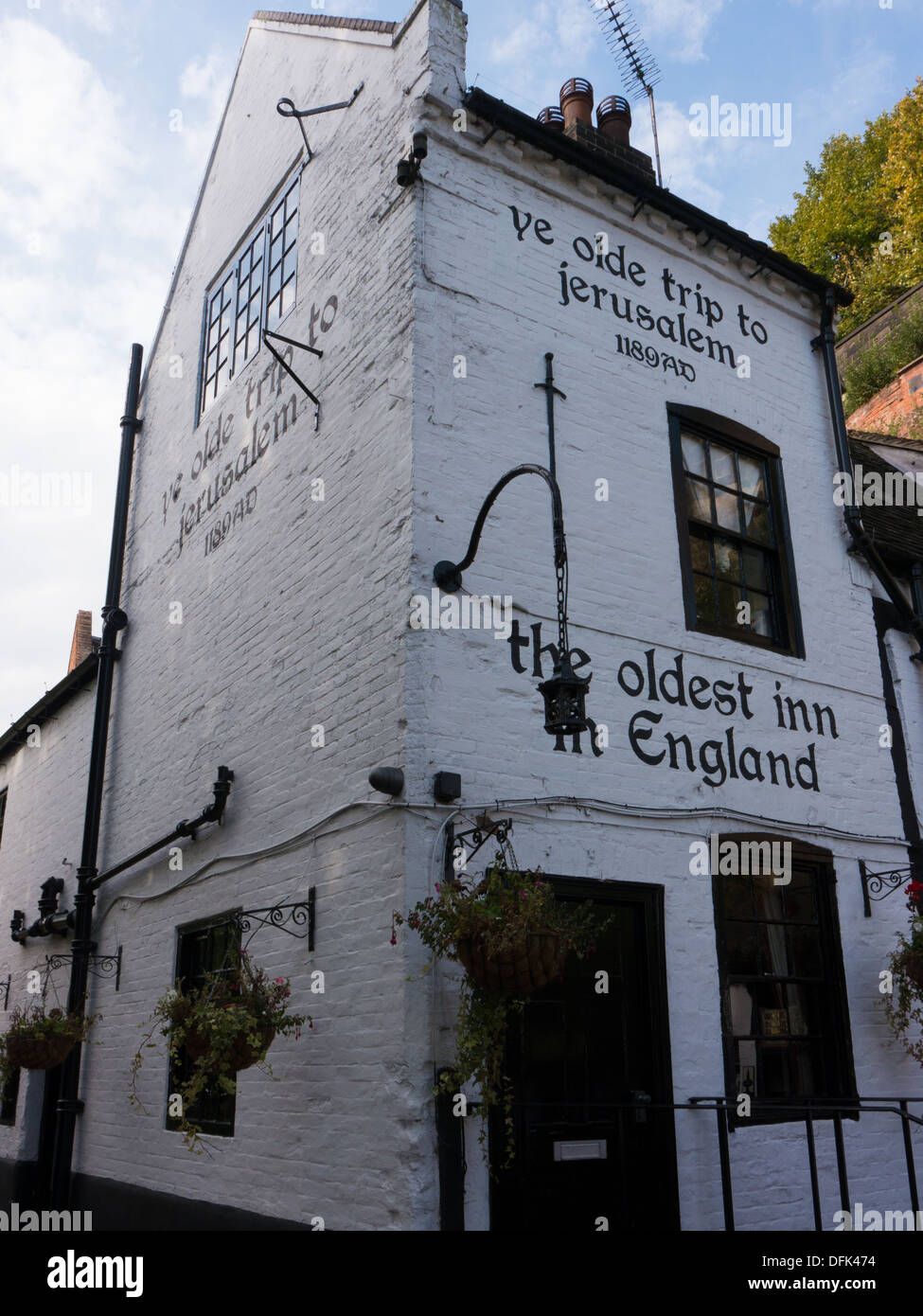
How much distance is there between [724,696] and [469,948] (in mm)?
2966

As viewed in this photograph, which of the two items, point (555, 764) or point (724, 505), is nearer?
point (555, 764)

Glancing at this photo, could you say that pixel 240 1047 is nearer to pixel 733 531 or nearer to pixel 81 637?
pixel 733 531

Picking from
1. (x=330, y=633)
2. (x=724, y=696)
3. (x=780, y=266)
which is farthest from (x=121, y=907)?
(x=780, y=266)

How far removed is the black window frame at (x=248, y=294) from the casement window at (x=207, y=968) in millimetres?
4472

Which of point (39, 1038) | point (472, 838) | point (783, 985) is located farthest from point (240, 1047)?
point (783, 985)

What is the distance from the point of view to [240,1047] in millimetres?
5438

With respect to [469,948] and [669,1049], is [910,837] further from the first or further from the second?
[469,948]

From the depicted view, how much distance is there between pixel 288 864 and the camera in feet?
20.9

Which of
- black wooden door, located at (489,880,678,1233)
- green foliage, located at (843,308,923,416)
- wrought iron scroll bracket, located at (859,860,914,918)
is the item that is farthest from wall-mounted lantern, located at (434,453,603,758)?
green foliage, located at (843,308,923,416)

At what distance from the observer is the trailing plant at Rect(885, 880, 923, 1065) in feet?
21.9

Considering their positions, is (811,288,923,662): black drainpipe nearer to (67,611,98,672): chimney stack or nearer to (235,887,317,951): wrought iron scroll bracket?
(235,887,317,951): wrought iron scroll bracket

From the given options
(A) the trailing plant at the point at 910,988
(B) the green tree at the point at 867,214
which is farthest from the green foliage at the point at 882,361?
(A) the trailing plant at the point at 910,988

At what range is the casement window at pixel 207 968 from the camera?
678 centimetres

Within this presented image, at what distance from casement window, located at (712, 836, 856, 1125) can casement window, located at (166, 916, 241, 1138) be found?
121 inches
